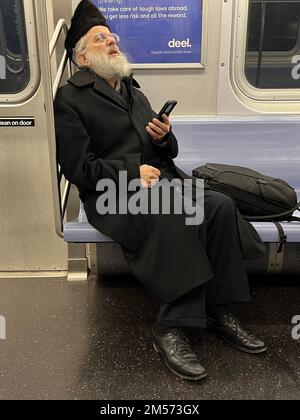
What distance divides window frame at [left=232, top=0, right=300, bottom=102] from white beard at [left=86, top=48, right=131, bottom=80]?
0.80 meters

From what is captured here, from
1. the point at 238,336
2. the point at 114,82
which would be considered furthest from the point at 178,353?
the point at 114,82

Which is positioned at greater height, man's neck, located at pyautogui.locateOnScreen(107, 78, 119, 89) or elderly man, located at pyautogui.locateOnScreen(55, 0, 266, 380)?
man's neck, located at pyautogui.locateOnScreen(107, 78, 119, 89)

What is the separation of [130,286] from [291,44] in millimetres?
1829

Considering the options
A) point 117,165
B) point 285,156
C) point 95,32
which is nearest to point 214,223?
point 117,165

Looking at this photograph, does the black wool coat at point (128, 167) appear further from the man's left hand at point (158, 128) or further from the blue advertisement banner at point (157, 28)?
the blue advertisement banner at point (157, 28)

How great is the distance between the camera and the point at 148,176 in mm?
2160

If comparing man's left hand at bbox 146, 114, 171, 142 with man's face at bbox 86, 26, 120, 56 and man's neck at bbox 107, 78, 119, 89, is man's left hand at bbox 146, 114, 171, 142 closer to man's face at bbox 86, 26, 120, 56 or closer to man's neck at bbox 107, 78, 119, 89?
man's neck at bbox 107, 78, 119, 89

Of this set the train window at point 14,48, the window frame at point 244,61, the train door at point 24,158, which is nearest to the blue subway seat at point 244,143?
the window frame at point 244,61

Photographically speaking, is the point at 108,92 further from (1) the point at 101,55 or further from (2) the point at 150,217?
(2) the point at 150,217

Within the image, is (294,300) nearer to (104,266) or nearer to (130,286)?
(130,286)

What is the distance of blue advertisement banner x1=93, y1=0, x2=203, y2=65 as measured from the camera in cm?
265

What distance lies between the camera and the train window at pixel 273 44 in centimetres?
267

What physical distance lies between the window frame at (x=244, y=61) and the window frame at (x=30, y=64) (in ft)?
3.95

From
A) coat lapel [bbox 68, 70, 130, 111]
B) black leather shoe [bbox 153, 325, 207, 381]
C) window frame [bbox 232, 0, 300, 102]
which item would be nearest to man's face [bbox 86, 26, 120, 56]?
coat lapel [bbox 68, 70, 130, 111]
